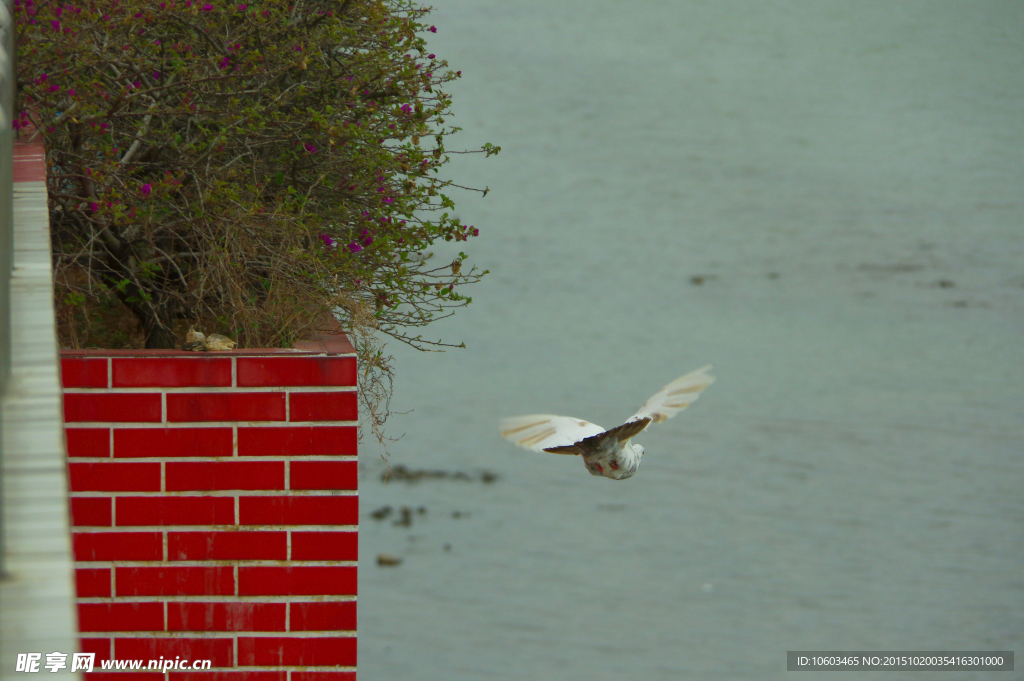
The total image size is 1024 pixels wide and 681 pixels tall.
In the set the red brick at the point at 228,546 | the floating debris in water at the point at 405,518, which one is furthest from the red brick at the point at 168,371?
the floating debris in water at the point at 405,518

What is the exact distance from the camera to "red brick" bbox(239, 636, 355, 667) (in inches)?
109

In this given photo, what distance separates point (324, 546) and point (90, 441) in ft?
2.19

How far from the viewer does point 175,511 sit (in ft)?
9.02

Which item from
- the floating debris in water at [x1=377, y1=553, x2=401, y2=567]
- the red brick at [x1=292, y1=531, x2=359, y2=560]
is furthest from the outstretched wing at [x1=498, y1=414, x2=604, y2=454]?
the floating debris in water at [x1=377, y1=553, x2=401, y2=567]

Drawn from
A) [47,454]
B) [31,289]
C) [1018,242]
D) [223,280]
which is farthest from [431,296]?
[1018,242]

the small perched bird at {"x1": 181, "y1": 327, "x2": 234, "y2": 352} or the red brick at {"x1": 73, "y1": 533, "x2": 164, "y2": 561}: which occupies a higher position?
the small perched bird at {"x1": 181, "y1": 327, "x2": 234, "y2": 352}

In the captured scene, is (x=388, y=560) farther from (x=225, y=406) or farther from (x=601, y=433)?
(x=601, y=433)

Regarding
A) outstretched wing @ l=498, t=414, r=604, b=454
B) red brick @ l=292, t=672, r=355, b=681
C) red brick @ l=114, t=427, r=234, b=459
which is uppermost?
outstretched wing @ l=498, t=414, r=604, b=454

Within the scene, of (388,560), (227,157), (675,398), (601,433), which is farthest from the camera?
(388,560)

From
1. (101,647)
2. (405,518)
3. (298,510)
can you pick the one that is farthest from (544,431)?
(405,518)

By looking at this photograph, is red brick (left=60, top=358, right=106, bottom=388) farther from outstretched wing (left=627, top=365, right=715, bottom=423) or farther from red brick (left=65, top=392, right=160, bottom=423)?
outstretched wing (left=627, top=365, right=715, bottom=423)

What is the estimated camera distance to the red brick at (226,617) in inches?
108

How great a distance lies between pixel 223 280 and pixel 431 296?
727 millimetres

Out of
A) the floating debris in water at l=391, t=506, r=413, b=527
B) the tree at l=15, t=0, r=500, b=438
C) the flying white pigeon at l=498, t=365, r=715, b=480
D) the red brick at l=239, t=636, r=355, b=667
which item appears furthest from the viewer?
the floating debris in water at l=391, t=506, r=413, b=527
